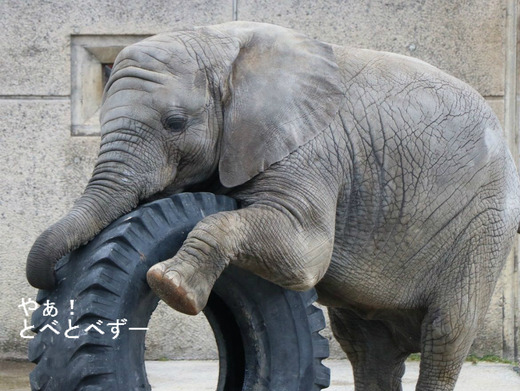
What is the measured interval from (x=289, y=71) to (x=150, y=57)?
0.47m

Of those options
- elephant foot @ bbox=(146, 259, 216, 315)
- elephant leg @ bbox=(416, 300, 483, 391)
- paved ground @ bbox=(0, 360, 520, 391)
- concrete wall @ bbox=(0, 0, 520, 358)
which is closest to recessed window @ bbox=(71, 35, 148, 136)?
concrete wall @ bbox=(0, 0, 520, 358)

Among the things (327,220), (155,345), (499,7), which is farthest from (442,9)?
(327,220)

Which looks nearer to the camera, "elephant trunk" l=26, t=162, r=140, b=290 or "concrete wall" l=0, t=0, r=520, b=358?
"elephant trunk" l=26, t=162, r=140, b=290

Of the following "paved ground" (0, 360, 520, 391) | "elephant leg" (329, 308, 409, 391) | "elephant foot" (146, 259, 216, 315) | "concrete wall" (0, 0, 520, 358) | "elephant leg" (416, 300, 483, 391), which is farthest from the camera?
"concrete wall" (0, 0, 520, 358)

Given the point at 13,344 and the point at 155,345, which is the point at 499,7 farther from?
the point at 13,344

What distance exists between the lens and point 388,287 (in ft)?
11.8

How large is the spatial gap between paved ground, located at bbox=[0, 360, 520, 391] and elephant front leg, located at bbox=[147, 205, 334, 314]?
2212 mm

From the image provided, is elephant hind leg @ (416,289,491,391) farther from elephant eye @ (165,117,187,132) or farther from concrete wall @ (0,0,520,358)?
concrete wall @ (0,0,520,358)

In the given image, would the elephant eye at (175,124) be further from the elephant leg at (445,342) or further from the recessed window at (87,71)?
the recessed window at (87,71)

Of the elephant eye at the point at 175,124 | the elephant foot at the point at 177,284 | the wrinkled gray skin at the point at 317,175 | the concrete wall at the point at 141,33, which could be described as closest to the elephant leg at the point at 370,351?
the wrinkled gray skin at the point at 317,175

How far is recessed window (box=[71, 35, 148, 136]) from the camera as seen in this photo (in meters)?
6.00

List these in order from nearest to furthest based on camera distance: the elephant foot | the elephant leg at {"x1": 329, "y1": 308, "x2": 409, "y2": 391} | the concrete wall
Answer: the elephant foot < the elephant leg at {"x1": 329, "y1": 308, "x2": 409, "y2": 391} < the concrete wall

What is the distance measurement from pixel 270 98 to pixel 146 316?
0.79 metres

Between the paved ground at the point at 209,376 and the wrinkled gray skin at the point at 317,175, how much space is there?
1.50m
